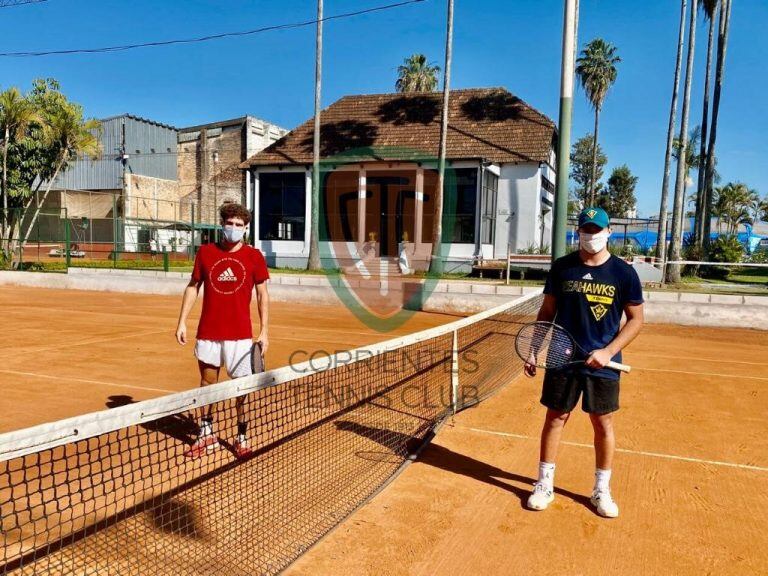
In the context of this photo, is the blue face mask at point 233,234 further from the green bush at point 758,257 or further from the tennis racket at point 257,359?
the green bush at point 758,257

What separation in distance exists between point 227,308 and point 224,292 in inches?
5.0

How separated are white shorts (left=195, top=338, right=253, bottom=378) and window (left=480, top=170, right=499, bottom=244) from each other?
2249cm

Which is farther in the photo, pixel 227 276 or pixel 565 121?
pixel 565 121

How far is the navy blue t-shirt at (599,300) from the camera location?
364 centimetres

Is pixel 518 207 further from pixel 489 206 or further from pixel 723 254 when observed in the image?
pixel 723 254

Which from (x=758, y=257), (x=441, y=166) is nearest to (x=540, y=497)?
(x=441, y=166)

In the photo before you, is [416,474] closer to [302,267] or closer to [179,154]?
[302,267]

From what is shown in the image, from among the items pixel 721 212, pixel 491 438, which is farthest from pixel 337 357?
pixel 721 212

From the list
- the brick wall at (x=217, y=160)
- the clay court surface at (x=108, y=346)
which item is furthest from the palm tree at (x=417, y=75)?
the clay court surface at (x=108, y=346)

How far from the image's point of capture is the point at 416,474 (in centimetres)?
450

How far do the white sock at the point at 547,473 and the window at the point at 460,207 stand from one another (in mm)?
22767

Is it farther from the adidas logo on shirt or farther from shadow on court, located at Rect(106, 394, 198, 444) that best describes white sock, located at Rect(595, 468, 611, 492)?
shadow on court, located at Rect(106, 394, 198, 444)

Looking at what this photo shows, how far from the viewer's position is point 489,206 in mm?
27031

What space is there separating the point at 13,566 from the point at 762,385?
8508 millimetres
